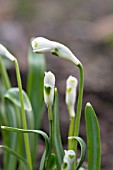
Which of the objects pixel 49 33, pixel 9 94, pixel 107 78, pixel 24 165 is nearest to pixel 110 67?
pixel 107 78

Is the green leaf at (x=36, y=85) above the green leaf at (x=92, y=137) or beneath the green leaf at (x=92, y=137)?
above

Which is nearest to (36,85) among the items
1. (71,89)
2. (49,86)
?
(71,89)

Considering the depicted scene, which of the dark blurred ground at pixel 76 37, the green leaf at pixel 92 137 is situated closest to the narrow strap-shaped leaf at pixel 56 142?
the green leaf at pixel 92 137

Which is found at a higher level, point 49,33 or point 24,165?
point 49,33

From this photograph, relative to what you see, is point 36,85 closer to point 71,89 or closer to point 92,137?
point 71,89

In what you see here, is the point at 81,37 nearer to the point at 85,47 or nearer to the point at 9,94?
the point at 85,47

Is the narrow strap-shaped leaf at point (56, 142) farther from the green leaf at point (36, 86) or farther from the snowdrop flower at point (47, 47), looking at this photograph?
the green leaf at point (36, 86)
